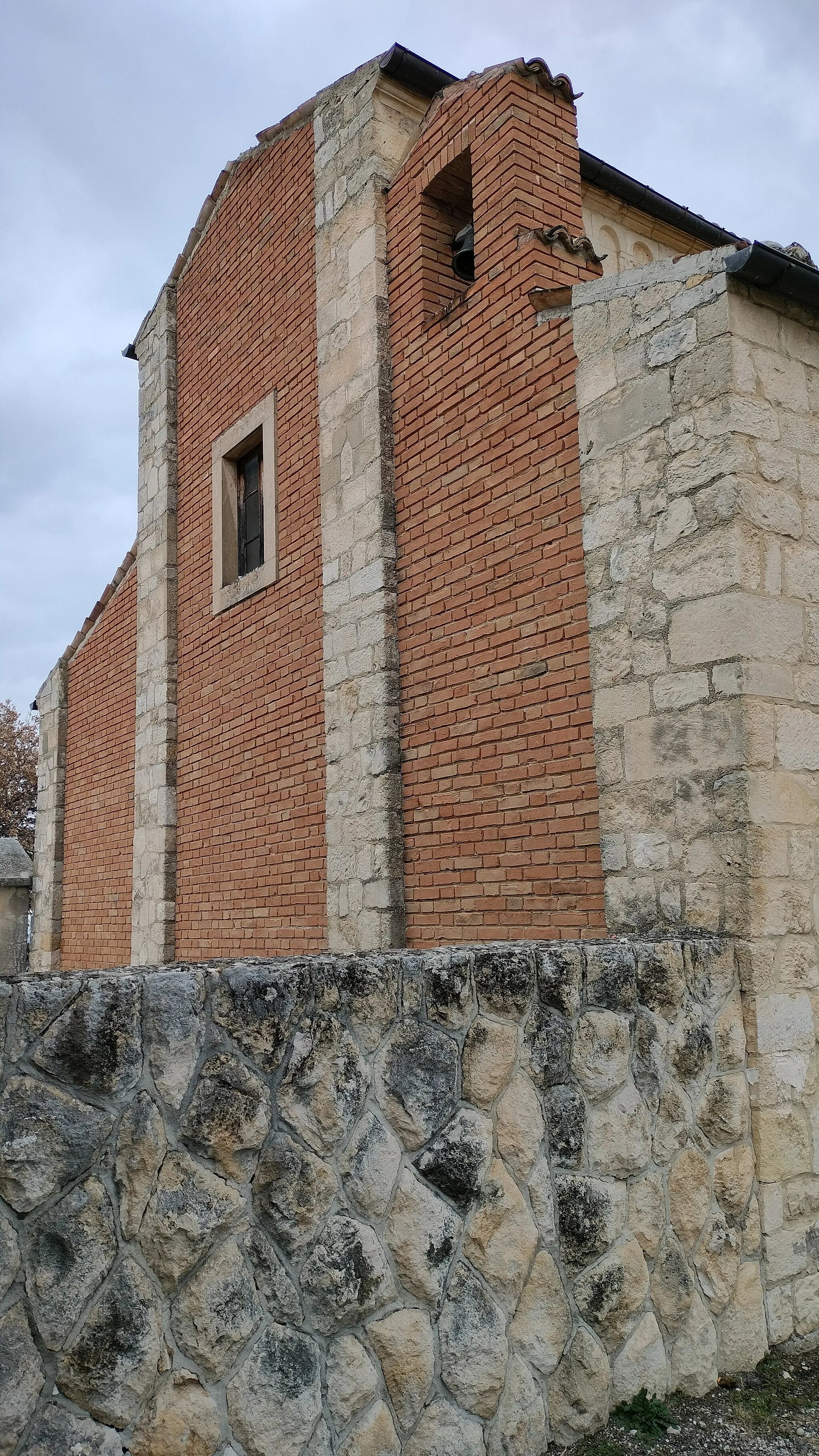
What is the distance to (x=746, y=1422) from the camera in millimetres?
3197

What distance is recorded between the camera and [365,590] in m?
6.19

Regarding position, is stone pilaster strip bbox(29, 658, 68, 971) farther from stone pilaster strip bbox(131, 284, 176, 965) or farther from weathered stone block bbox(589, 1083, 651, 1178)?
weathered stone block bbox(589, 1083, 651, 1178)

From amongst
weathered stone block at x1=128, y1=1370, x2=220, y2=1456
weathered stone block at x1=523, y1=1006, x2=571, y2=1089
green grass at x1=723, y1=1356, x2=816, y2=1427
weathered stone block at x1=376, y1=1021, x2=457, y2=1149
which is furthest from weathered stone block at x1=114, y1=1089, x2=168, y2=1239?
green grass at x1=723, y1=1356, x2=816, y2=1427

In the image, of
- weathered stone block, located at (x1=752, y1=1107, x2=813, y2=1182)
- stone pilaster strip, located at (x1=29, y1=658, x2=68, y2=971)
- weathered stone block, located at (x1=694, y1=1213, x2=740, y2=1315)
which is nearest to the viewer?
weathered stone block, located at (x1=694, y1=1213, x2=740, y2=1315)

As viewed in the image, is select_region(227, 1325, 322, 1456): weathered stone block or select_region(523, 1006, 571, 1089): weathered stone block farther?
select_region(523, 1006, 571, 1089): weathered stone block

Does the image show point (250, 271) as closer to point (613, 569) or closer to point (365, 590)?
point (365, 590)

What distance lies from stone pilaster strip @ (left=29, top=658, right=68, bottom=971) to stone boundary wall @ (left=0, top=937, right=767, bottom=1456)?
810 centimetres

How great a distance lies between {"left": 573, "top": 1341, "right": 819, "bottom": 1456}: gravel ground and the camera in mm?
3016

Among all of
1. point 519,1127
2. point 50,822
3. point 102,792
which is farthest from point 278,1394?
point 50,822

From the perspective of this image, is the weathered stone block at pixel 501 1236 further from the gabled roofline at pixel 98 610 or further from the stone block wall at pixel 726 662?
the gabled roofline at pixel 98 610

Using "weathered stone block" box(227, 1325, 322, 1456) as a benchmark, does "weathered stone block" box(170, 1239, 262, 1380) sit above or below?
above

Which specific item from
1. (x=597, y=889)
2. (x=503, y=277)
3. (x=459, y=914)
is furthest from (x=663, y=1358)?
(x=503, y=277)

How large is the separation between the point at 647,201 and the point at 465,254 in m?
2.22

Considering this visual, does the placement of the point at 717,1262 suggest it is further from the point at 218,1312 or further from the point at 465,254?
the point at 465,254
